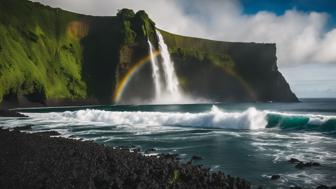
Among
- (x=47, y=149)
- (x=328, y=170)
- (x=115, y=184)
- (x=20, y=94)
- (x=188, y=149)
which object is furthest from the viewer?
(x=20, y=94)

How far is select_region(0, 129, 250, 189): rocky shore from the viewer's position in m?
12.4

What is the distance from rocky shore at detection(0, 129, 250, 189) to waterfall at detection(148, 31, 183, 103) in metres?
94.1

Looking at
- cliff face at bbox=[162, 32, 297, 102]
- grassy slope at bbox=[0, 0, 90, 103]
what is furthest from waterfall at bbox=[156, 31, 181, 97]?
grassy slope at bbox=[0, 0, 90, 103]

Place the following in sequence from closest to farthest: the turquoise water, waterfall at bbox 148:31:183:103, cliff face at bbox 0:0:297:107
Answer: the turquoise water < cliff face at bbox 0:0:297:107 < waterfall at bbox 148:31:183:103

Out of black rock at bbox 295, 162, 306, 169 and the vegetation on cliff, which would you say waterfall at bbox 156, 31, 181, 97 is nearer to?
the vegetation on cliff

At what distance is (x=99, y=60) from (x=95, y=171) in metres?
106

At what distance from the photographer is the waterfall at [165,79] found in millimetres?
113500

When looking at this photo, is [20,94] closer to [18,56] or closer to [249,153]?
[18,56]

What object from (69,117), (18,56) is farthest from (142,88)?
(69,117)

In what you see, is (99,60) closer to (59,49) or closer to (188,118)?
(59,49)

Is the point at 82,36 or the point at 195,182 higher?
the point at 82,36

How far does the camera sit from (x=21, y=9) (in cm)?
10325

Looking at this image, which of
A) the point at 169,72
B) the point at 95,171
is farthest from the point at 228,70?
the point at 95,171

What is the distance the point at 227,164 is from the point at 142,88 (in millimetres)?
95628
